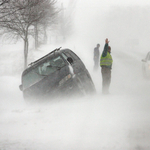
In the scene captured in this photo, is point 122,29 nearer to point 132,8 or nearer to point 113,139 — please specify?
point 132,8

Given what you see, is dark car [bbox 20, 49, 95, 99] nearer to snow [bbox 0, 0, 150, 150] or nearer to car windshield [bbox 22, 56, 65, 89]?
car windshield [bbox 22, 56, 65, 89]

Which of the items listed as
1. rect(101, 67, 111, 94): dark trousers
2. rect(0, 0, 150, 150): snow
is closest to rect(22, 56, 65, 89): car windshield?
rect(0, 0, 150, 150): snow

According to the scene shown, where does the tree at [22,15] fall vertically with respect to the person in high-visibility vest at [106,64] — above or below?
above

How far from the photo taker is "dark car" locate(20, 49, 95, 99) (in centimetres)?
582

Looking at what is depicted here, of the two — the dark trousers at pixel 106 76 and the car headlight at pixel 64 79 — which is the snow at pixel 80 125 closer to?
the car headlight at pixel 64 79

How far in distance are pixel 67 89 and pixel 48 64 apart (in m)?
1.02

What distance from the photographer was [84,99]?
5.97m

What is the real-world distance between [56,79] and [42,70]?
0.62 metres

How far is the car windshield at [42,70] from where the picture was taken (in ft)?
20.0

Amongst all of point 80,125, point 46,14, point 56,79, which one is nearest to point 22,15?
point 46,14

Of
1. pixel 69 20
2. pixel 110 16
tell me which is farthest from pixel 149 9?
pixel 69 20

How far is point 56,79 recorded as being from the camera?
5.89 m

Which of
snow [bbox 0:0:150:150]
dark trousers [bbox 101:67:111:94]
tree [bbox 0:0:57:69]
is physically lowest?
snow [bbox 0:0:150:150]

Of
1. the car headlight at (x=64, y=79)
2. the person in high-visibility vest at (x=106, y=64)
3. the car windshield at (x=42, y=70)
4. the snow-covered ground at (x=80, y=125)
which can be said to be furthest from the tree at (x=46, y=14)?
the snow-covered ground at (x=80, y=125)
